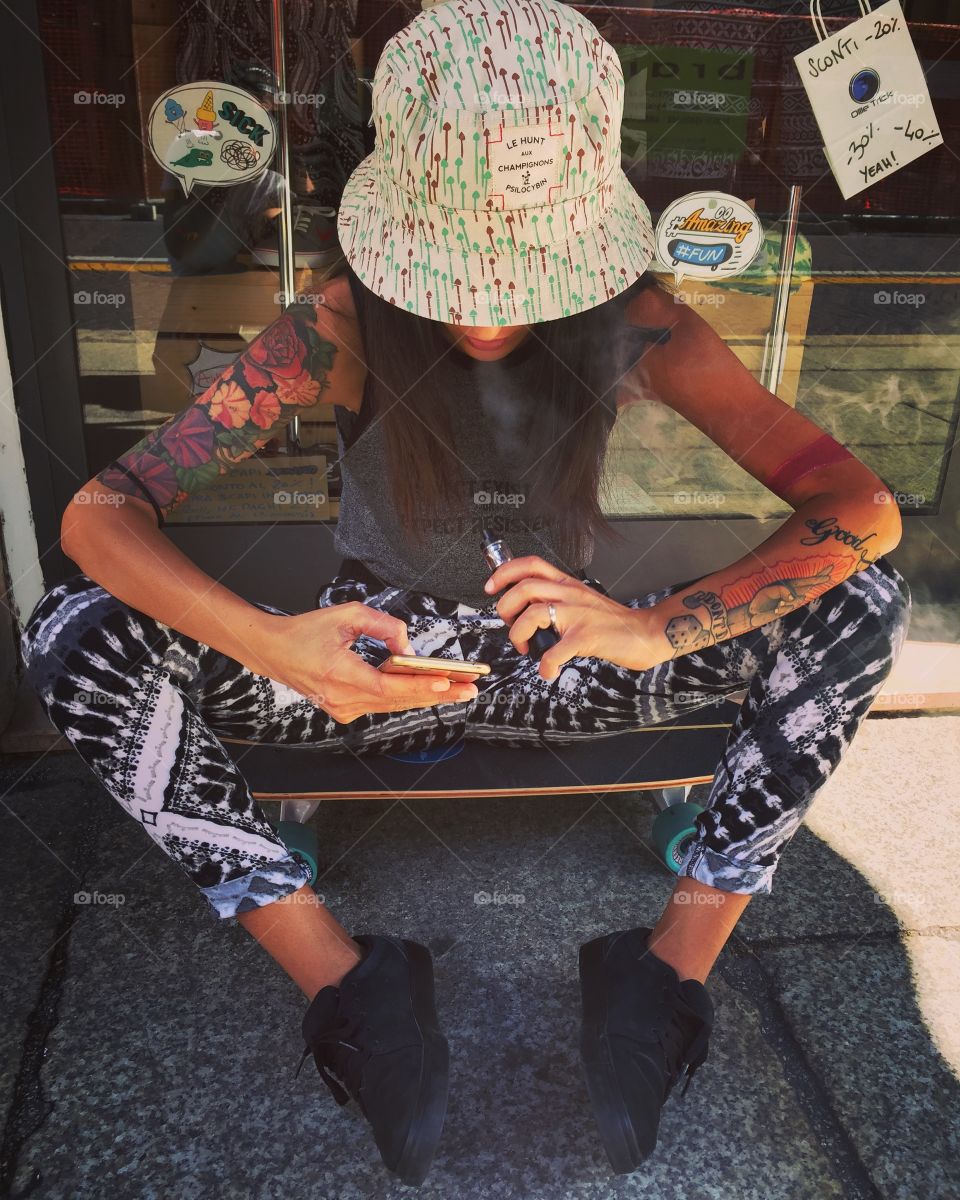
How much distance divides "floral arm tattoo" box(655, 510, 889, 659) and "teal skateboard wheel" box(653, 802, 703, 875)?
1.89 feet

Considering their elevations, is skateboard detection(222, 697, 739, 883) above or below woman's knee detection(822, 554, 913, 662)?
below

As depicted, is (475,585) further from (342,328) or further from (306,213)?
(306,213)

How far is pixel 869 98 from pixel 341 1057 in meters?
2.48

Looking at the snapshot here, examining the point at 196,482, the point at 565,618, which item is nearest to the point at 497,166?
the point at 565,618

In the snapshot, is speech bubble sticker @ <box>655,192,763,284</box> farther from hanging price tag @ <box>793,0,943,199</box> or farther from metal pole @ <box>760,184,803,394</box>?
hanging price tag @ <box>793,0,943,199</box>

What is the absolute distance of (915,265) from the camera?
2758 millimetres

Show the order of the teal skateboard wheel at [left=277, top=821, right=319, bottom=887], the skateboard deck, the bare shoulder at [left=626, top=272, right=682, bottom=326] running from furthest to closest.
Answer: the teal skateboard wheel at [left=277, top=821, right=319, bottom=887], the skateboard deck, the bare shoulder at [left=626, top=272, right=682, bottom=326]

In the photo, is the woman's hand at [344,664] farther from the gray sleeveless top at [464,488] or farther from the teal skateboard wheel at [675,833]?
the teal skateboard wheel at [675,833]

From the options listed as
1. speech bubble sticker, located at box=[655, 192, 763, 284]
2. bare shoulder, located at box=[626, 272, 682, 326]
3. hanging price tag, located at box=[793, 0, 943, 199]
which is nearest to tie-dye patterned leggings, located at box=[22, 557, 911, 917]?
bare shoulder, located at box=[626, 272, 682, 326]

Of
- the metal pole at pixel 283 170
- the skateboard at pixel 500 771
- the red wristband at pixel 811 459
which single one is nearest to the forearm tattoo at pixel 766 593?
the red wristband at pixel 811 459

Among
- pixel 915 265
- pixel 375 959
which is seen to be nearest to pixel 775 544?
pixel 375 959

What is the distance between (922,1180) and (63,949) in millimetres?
1432

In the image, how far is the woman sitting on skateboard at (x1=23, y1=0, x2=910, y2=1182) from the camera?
1316 mm

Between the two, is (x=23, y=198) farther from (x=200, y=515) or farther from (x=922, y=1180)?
(x=922, y=1180)
